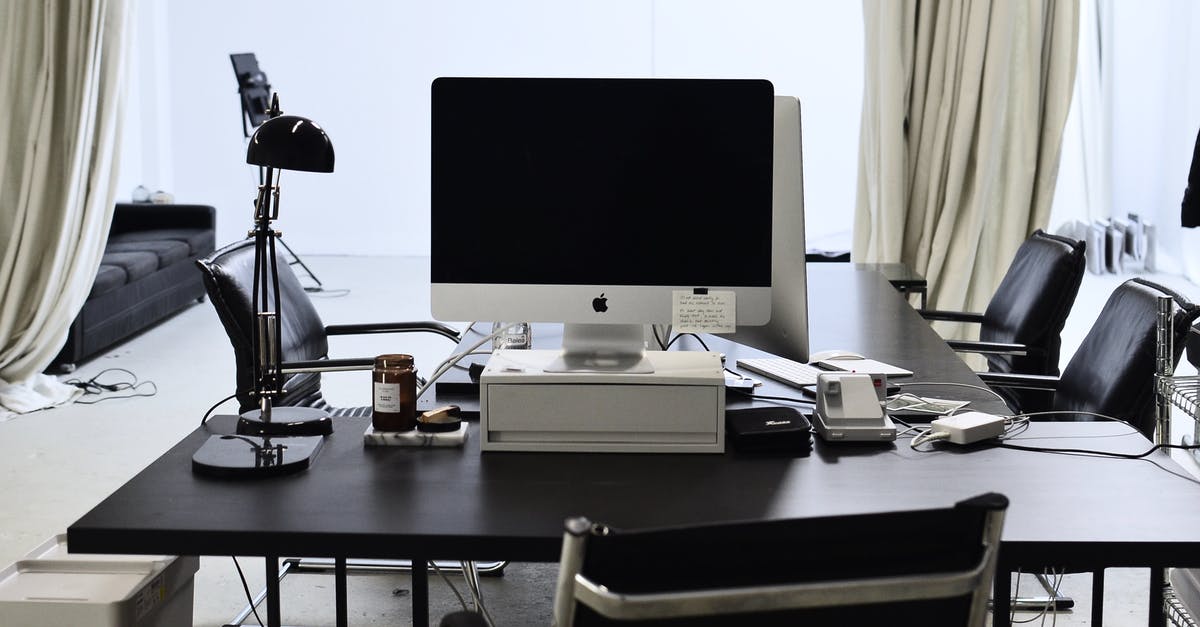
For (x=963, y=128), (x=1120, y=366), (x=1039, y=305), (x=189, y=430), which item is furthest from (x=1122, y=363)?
(x=189, y=430)

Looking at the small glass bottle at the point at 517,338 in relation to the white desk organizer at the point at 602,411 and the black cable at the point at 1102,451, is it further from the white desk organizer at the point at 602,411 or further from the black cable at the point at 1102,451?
the black cable at the point at 1102,451

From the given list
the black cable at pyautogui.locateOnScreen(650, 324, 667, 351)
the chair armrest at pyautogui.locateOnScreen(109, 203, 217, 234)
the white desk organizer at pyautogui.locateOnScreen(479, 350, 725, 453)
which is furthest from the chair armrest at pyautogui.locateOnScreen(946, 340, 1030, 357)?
the chair armrest at pyautogui.locateOnScreen(109, 203, 217, 234)

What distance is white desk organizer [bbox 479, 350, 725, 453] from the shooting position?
1.83 m

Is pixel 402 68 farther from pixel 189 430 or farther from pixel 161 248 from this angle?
pixel 189 430

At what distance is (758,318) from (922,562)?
854mm

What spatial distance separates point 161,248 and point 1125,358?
204 inches

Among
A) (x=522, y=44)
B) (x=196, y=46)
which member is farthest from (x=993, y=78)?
(x=196, y=46)

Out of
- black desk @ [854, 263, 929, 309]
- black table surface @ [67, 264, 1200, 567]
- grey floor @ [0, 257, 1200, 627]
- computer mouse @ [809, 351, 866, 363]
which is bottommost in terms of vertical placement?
grey floor @ [0, 257, 1200, 627]

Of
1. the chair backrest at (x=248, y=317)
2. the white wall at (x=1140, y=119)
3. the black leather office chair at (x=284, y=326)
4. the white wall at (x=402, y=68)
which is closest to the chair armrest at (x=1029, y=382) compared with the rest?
the black leather office chair at (x=284, y=326)

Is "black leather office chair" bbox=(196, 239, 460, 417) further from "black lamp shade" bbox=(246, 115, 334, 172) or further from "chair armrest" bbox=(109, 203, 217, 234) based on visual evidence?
"chair armrest" bbox=(109, 203, 217, 234)

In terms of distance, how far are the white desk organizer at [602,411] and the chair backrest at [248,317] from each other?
0.77 metres

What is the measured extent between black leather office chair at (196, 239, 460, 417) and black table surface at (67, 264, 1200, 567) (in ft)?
2.45

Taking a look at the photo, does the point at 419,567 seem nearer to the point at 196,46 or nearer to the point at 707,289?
the point at 707,289

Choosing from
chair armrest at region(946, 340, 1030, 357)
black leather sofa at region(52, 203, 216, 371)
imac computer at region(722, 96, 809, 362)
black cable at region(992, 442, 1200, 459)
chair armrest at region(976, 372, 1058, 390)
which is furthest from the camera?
black leather sofa at region(52, 203, 216, 371)
